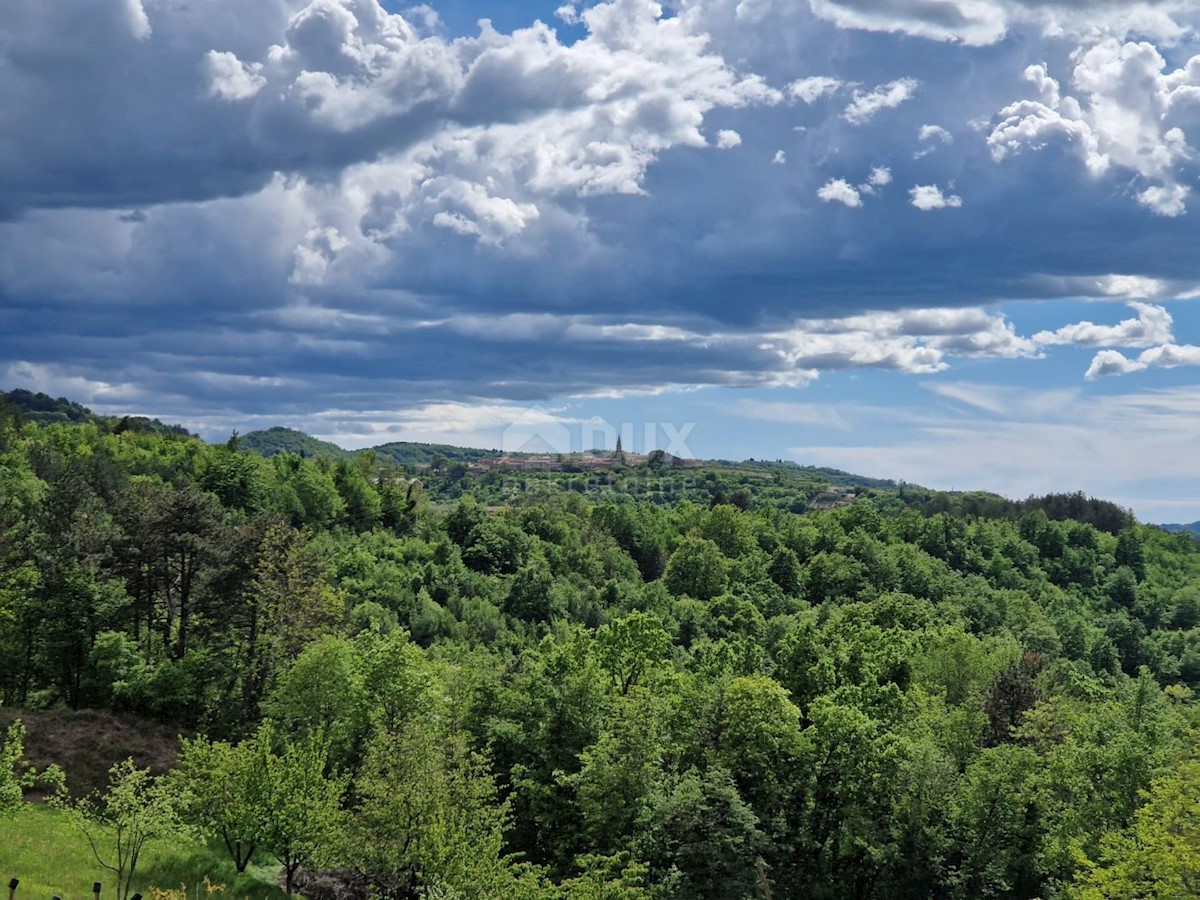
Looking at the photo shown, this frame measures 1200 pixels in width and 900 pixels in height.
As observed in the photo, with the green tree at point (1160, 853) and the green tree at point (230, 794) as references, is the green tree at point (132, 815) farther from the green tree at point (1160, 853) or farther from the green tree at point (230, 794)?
the green tree at point (1160, 853)

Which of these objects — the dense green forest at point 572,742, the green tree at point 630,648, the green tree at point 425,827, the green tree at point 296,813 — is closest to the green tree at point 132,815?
the dense green forest at point 572,742

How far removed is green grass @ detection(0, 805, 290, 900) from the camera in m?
32.3

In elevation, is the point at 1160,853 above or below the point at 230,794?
above

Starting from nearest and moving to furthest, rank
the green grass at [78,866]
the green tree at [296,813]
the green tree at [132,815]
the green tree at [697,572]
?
the green tree at [132,815] → the green grass at [78,866] → the green tree at [296,813] → the green tree at [697,572]

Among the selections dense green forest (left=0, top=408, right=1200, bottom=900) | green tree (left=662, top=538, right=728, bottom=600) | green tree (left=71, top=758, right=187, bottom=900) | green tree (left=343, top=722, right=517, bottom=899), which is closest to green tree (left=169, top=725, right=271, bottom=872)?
dense green forest (left=0, top=408, right=1200, bottom=900)

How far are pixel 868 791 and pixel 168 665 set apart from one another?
3777 centimetres

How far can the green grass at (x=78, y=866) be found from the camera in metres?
32.3

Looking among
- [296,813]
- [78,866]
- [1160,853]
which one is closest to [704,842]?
[296,813]

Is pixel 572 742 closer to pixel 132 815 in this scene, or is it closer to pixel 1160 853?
→ pixel 132 815

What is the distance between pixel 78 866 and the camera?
34406mm

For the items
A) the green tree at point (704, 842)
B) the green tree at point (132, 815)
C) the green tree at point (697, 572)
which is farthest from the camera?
the green tree at point (697, 572)

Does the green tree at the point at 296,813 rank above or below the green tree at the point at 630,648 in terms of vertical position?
below

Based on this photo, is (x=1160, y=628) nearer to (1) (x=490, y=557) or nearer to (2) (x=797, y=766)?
(1) (x=490, y=557)

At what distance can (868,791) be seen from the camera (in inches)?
1813
